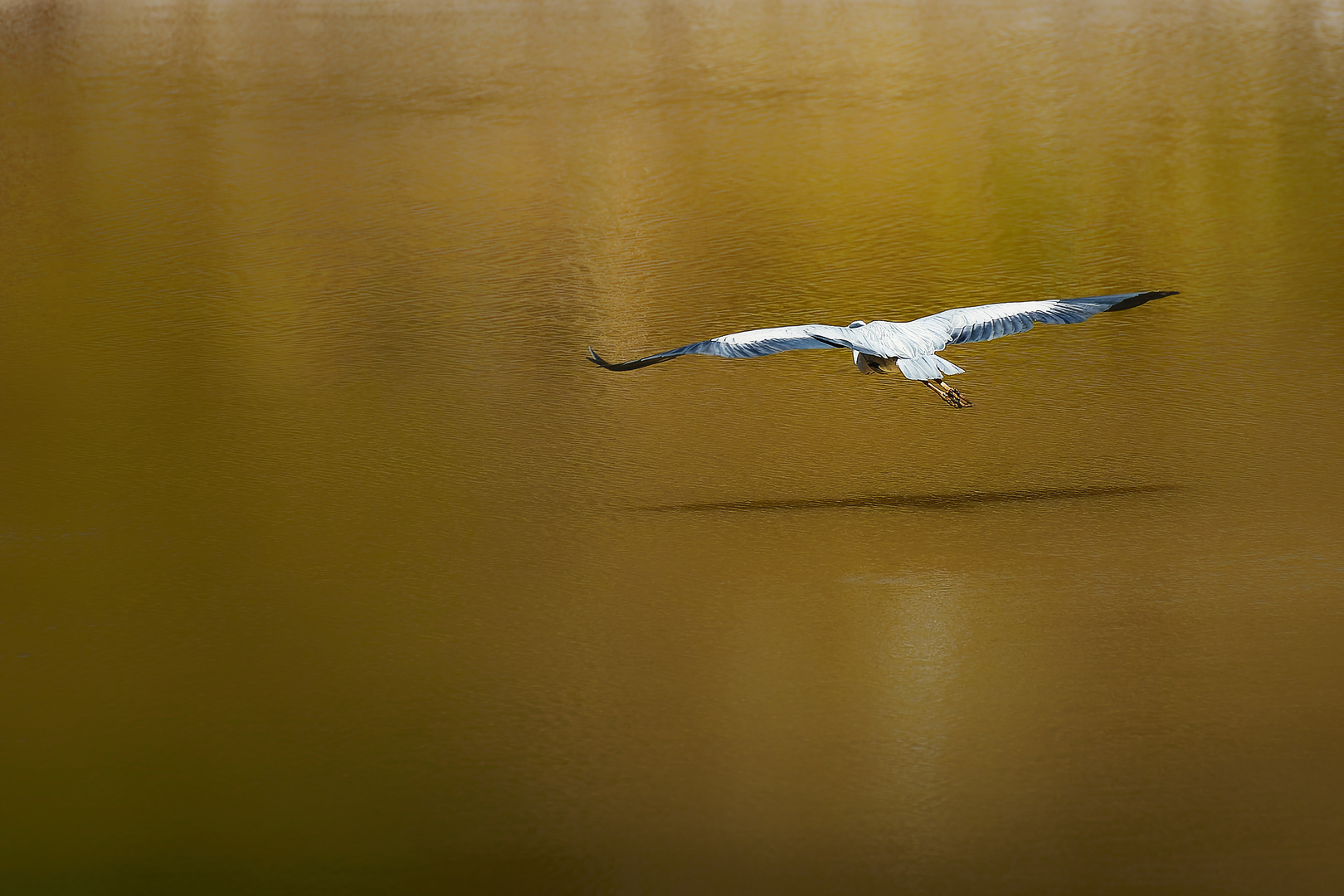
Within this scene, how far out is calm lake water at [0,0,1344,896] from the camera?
2578 millimetres

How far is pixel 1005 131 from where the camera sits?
5.51 metres

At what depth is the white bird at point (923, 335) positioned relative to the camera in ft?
9.88

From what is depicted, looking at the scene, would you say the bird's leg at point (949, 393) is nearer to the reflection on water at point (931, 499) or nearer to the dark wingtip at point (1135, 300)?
the dark wingtip at point (1135, 300)

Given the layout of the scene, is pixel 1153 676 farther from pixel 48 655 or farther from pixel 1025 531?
pixel 48 655

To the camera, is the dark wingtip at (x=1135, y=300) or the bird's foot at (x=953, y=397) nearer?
the dark wingtip at (x=1135, y=300)

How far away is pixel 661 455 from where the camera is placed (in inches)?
164

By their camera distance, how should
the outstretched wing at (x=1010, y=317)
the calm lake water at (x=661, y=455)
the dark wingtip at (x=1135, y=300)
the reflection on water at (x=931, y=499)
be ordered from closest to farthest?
1. the calm lake water at (x=661, y=455)
2. the dark wingtip at (x=1135, y=300)
3. the outstretched wing at (x=1010, y=317)
4. the reflection on water at (x=931, y=499)

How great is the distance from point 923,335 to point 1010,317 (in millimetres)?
237

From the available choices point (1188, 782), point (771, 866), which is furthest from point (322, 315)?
point (1188, 782)

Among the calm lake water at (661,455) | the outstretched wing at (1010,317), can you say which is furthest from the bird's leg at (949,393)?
the calm lake water at (661,455)

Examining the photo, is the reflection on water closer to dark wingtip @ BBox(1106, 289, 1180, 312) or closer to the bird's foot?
the bird's foot

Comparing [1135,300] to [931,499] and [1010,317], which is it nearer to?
[1010,317]

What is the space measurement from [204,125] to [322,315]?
1592 millimetres

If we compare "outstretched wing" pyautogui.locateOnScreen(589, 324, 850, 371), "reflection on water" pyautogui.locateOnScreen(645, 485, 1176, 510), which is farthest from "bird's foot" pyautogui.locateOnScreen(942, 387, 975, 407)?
"reflection on water" pyautogui.locateOnScreen(645, 485, 1176, 510)
